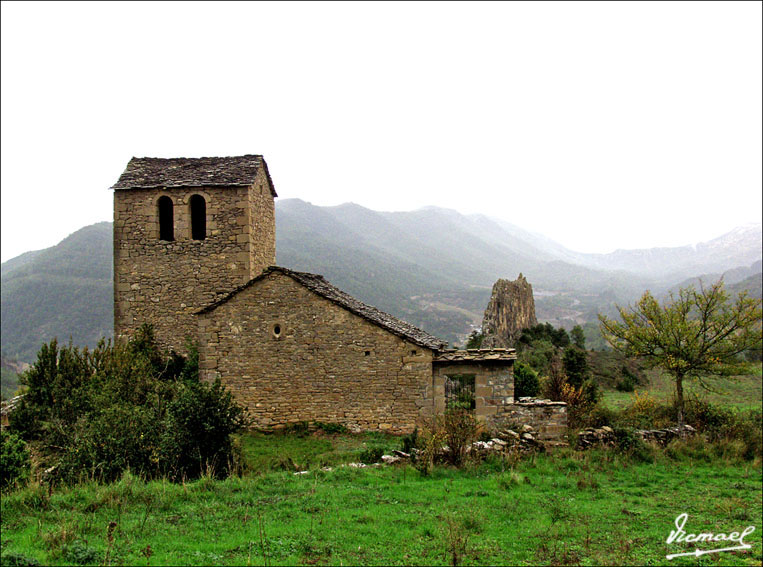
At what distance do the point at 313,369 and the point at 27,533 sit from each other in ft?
29.9

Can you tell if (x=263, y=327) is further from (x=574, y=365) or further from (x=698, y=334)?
(x=574, y=365)

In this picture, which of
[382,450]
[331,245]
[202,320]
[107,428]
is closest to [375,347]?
[382,450]

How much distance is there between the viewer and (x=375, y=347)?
15.4m

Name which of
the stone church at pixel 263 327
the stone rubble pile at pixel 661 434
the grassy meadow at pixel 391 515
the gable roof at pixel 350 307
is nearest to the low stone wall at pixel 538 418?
the stone church at pixel 263 327

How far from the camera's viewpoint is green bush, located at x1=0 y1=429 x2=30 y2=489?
9469 mm

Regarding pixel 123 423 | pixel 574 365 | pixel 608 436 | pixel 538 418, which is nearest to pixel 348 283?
pixel 574 365

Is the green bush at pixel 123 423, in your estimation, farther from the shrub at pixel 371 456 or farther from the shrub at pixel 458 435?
the shrub at pixel 458 435

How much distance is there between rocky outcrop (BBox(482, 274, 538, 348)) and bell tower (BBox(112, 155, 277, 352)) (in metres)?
15.7

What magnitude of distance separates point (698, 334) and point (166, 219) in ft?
54.6

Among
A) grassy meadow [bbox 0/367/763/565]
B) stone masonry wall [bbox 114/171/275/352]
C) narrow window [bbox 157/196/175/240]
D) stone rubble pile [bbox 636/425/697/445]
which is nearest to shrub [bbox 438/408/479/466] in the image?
grassy meadow [bbox 0/367/763/565]

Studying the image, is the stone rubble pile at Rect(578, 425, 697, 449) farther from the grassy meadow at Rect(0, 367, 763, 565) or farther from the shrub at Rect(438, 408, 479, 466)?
the shrub at Rect(438, 408, 479, 466)

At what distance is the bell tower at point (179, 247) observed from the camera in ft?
58.7

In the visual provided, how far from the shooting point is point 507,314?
37.4 m

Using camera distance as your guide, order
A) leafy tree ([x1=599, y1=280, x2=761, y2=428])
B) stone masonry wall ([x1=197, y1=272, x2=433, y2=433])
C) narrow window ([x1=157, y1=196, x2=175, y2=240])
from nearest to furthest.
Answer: leafy tree ([x1=599, y1=280, x2=761, y2=428]), stone masonry wall ([x1=197, y1=272, x2=433, y2=433]), narrow window ([x1=157, y1=196, x2=175, y2=240])
